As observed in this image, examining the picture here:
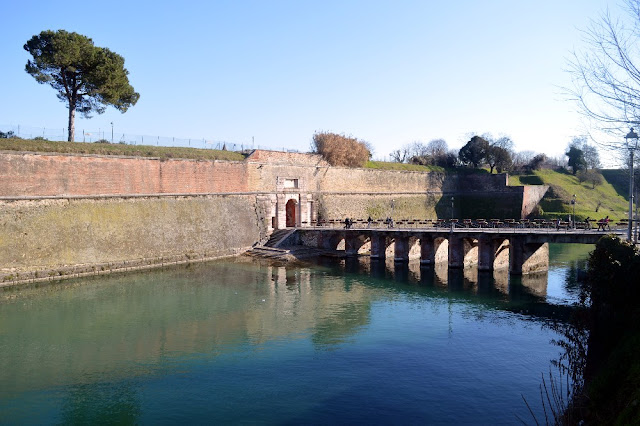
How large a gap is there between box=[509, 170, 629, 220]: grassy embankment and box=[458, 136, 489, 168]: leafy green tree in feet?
14.8

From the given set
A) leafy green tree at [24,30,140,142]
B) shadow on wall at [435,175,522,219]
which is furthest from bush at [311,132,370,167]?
leafy green tree at [24,30,140,142]

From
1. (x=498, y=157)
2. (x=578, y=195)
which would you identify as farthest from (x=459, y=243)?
(x=498, y=157)

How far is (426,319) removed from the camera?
1931 centimetres

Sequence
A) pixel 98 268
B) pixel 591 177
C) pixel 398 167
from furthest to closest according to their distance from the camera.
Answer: pixel 591 177
pixel 398 167
pixel 98 268

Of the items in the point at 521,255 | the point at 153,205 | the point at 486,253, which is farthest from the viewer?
the point at 153,205

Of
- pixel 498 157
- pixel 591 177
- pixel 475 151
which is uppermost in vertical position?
pixel 475 151

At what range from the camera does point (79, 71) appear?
1292 inches

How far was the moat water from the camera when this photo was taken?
11.7m

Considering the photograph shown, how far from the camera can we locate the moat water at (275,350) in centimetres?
1167

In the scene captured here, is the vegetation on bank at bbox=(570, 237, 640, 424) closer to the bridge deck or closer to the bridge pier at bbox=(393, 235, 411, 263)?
the bridge deck

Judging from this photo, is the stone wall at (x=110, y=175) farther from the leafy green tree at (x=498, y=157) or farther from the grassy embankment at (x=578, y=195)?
the leafy green tree at (x=498, y=157)

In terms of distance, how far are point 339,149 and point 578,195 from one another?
2802 cm

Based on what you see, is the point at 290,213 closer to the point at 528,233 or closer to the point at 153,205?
the point at 153,205

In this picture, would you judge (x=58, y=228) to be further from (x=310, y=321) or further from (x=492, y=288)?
(x=492, y=288)
